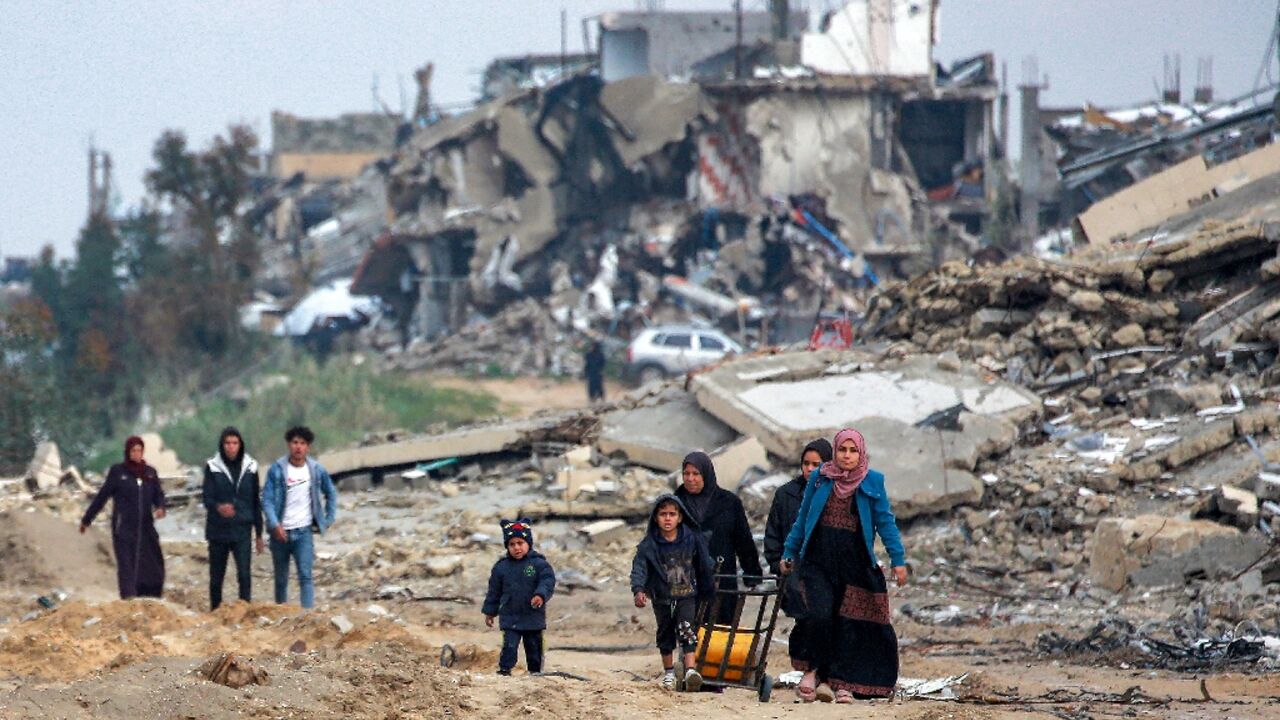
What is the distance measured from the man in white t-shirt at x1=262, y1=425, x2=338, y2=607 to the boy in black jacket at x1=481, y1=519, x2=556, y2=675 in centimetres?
265

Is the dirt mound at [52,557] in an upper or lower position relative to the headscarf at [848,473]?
lower

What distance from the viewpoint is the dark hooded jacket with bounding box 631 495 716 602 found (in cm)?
766

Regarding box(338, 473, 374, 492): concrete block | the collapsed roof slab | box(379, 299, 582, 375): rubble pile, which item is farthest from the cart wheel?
box(379, 299, 582, 375): rubble pile

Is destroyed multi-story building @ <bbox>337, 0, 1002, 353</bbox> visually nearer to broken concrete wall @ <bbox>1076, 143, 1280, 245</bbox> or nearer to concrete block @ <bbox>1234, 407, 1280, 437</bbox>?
broken concrete wall @ <bbox>1076, 143, 1280, 245</bbox>

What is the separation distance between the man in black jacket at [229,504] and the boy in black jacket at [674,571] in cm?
379

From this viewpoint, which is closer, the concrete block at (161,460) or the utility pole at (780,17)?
the concrete block at (161,460)

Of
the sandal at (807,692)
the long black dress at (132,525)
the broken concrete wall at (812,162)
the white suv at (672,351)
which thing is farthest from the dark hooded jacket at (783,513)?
the broken concrete wall at (812,162)

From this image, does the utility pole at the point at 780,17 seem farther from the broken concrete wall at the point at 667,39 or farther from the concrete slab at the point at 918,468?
the concrete slab at the point at 918,468

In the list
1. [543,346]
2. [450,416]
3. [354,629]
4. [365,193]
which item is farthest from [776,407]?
[365,193]

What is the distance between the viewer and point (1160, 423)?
13164 mm

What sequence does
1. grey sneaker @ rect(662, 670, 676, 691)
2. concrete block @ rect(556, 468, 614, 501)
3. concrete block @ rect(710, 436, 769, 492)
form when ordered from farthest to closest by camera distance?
concrete block @ rect(556, 468, 614, 501) → concrete block @ rect(710, 436, 769, 492) → grey sneaker @ rect(662, 670, 676, 691)

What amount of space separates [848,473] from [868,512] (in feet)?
0.63

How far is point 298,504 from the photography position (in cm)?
1046

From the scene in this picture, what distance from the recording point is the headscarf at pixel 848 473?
705cm
